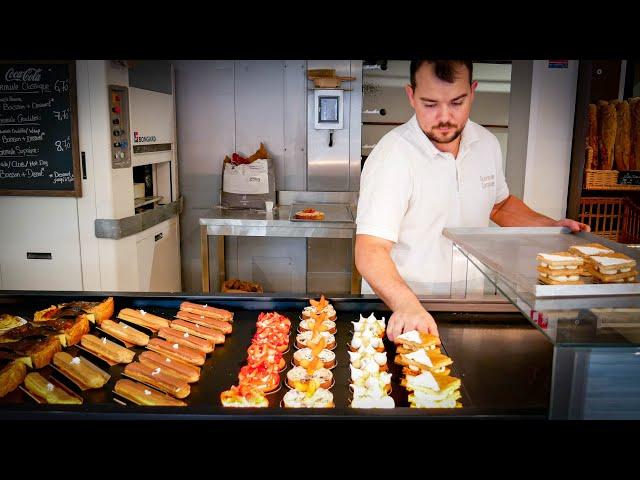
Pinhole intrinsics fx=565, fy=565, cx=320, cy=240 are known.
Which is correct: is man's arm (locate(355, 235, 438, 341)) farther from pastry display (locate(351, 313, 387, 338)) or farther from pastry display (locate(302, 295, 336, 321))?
pastry display (locate(302, 295, 336, 321))

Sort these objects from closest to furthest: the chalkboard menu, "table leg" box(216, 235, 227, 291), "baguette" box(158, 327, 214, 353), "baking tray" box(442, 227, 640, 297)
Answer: "baking tray" box(442, 227, 640, 297), "baguette" box(158, 327, 214, 353), the chalkboard menu, "table leg" box(216, 235, 227, 291)

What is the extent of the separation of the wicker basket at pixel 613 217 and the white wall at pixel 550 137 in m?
0.19

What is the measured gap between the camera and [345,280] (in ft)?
17.7

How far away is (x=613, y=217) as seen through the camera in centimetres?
371

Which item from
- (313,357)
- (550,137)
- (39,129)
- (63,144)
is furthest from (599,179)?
(39,129)

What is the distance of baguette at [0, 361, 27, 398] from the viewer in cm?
169

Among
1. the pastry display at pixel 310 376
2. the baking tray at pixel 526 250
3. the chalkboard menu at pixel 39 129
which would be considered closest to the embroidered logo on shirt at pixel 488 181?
the baking tray at pixel 526 250

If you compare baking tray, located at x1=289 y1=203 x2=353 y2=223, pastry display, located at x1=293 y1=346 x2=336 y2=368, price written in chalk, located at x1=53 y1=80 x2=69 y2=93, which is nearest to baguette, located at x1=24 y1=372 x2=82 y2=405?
pastry display, located at x1=293 y1=346 x2=336 y2=368

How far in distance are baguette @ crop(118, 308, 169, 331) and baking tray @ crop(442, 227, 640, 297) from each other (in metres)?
1.12

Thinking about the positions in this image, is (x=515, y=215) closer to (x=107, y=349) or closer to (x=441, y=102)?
(x=441, y=102)

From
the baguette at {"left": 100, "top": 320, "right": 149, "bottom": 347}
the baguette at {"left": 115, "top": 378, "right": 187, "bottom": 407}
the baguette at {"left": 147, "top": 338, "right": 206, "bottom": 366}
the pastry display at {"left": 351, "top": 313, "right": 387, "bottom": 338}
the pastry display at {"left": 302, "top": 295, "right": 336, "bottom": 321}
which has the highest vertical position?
the pastry display at {"left": 302, "top": 295, "right": 336, "bottom": 321}

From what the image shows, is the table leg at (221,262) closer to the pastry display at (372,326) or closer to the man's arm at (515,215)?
Answer: the man's arm at (515,215)

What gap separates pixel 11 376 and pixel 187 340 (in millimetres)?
536

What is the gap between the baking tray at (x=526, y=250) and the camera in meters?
1.44
